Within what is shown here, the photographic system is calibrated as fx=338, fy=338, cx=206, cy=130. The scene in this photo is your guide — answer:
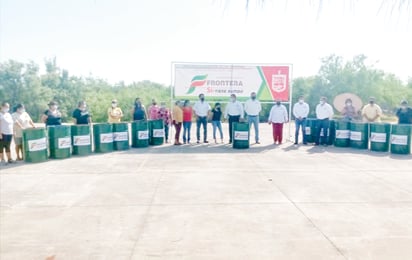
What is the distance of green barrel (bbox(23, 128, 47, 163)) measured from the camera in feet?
31.2

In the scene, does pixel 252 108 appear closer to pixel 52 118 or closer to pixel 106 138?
pixel 106 138

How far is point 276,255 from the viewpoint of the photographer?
4.02m

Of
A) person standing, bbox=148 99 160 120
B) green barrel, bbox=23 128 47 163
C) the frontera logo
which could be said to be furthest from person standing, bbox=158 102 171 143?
green barrel, bbox=23 128 47 163

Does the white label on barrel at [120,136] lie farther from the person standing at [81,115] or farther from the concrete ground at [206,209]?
the concrete ground at [206,209]

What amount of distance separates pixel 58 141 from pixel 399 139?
35.8 feet

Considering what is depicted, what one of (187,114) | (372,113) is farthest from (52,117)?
(372,113)

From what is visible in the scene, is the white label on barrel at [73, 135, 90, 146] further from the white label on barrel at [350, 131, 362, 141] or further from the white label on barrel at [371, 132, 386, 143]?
the white label on barrel at [371, 132, 386, 143]

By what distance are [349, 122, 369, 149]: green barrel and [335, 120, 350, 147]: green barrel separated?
21 cm

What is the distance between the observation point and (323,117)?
41.7 feet

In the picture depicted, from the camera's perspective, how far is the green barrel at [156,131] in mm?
12875

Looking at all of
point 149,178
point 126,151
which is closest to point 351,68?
point 126,151

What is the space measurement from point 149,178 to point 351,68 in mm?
36984

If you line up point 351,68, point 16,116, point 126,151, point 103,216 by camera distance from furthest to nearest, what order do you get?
point 351,68 < point 126,151 < point 16,116 < point 103,216

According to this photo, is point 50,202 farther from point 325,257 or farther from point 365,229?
point 365,229
